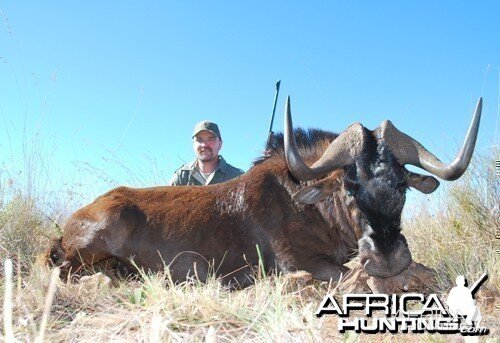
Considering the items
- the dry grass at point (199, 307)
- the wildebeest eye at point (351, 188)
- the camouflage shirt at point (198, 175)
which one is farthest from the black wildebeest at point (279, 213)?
the camouflage shirt at point (198, 175)

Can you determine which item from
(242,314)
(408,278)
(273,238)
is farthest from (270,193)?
(242,314)

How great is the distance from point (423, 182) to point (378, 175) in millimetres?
822

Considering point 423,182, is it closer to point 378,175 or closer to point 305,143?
point 378,175

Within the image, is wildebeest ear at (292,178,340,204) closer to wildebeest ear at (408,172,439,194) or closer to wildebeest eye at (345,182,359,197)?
wildebeest eye at (345,182,359,197)

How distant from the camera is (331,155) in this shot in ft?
15.4

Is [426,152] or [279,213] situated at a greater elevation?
[426,152]

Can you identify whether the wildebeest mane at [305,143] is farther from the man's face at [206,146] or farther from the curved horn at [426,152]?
the man's face at [206,146]

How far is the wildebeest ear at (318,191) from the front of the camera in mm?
4629

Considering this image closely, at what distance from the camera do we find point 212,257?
5105 millimetres

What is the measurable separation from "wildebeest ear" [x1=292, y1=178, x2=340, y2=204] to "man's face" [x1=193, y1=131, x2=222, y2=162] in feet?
13.4

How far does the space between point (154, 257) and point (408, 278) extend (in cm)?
254

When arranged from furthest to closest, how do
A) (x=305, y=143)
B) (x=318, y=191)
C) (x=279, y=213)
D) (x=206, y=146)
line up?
(x=206, y=146)
(x=305, y=143)
(x=279, y=213)
(x=318, y=191)

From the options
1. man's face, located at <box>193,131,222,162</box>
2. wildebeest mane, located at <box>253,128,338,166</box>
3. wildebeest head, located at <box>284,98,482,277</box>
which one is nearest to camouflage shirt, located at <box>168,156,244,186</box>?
man's face, located at <box>193,131,222,162</box>

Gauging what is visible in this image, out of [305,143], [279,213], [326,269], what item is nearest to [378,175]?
[326,269]
